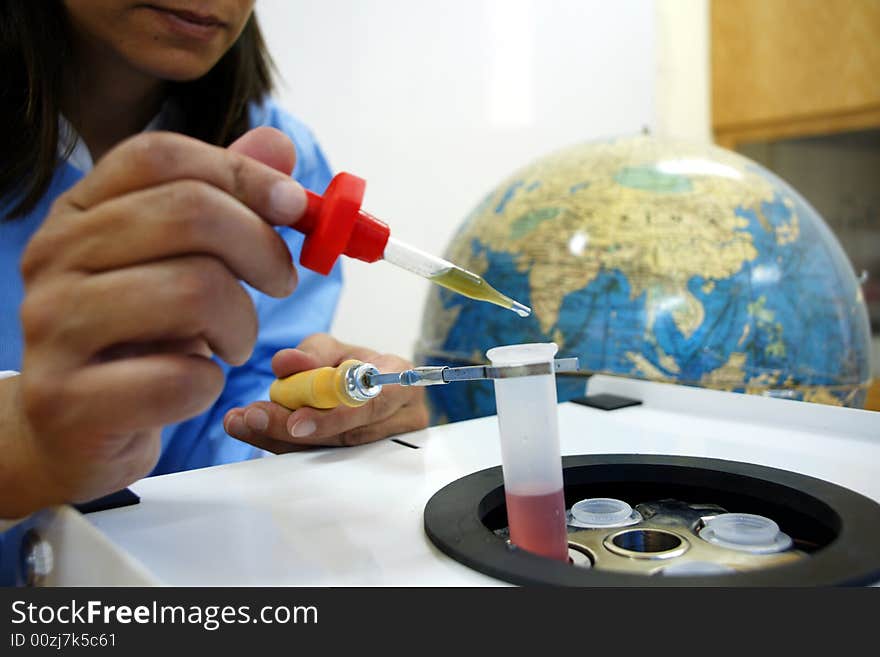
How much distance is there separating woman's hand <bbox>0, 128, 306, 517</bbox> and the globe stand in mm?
138

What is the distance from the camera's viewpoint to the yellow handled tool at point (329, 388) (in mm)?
497

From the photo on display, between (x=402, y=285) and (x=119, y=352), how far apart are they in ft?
4.84

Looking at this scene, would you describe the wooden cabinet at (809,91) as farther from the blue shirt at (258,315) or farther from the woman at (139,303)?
the woman at (139,303)

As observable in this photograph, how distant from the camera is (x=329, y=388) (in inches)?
20.2

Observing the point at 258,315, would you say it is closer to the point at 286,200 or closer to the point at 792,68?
the point at 286,200

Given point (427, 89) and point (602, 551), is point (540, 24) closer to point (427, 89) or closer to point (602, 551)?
point (427, 89)

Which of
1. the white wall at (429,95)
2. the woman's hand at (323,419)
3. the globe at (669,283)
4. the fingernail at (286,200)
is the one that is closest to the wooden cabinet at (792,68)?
the white wall at (429,95)

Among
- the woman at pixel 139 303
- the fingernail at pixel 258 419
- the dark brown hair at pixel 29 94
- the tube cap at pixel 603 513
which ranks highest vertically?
the dark brown hair at pixel 29 94

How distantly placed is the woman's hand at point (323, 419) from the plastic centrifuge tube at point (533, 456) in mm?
194

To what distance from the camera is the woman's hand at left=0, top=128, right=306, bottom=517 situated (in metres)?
0.32

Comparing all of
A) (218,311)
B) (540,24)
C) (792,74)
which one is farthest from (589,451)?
(792,74)

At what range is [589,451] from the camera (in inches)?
20.2

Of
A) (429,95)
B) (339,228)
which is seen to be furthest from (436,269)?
(429,95)

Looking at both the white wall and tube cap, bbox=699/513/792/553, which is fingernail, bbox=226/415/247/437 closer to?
tube cap, bbox=699/513/792/553
